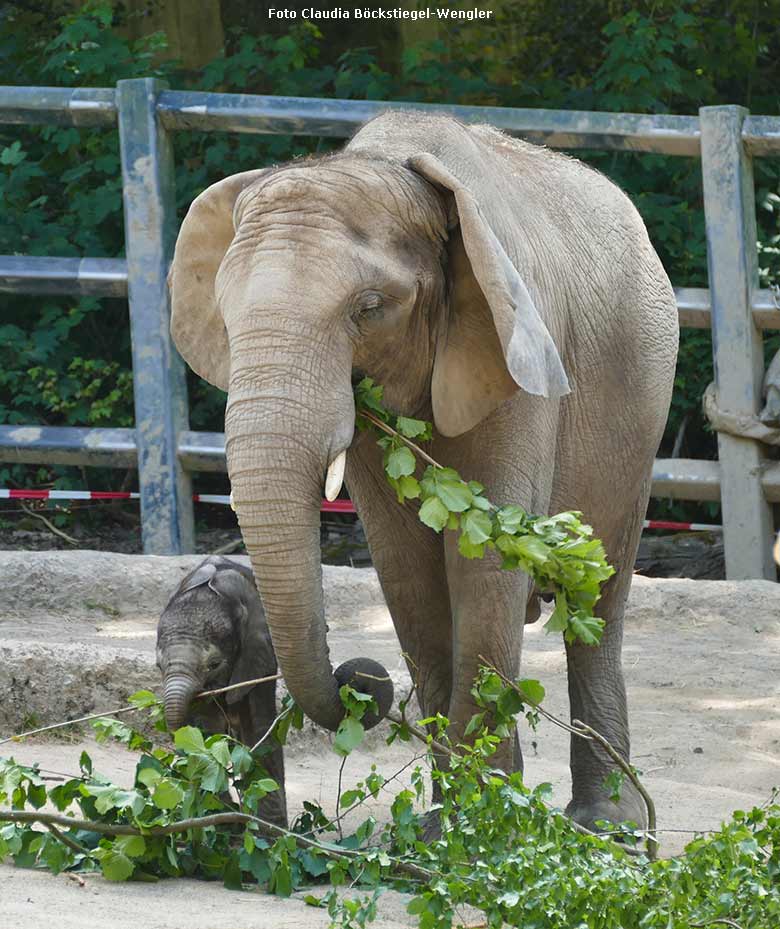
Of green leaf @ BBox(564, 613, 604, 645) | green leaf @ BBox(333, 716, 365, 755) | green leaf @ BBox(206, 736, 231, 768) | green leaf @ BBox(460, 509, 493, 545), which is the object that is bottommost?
green leaf @ BBox(206, 736, 231, 768)

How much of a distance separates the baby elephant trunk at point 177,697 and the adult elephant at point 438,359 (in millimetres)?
540

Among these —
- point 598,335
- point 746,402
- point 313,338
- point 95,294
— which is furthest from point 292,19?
point 313,338

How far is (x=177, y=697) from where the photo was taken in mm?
4875

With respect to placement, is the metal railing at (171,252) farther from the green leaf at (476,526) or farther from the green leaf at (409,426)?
the green leaf at (476,526)

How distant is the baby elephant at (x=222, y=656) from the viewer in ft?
16.3

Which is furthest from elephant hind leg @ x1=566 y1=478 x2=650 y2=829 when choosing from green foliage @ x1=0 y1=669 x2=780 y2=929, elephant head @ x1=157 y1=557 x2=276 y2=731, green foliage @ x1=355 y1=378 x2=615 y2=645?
green foliage @ x1=355 y1=378 x2=615 y2=645

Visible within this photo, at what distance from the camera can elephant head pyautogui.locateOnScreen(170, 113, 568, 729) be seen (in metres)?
4.16

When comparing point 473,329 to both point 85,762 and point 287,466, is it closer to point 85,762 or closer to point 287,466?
point 287,466

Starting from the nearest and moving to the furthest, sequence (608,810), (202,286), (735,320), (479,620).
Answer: (479,620) < (202,286) < (608,810) < (735,320)

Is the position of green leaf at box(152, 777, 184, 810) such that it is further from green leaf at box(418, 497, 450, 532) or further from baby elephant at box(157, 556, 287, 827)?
green leaf at box(418, 497, 450, 532)

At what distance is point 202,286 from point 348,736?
1323 mm

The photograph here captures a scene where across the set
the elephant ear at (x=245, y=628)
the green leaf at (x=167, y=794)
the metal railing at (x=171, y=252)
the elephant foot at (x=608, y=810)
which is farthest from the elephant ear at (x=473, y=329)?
the metal railing at (x=171, y=252)

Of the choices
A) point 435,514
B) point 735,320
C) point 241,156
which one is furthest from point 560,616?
point 241,156

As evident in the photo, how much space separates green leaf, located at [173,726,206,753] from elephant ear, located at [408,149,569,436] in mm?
967
